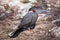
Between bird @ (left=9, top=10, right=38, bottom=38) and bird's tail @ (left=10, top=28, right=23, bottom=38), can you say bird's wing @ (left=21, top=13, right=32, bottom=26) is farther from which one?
bird's tail @ (left=10, top=28, right=23, bottom=38)

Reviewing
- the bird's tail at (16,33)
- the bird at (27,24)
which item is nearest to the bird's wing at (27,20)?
the bird at (27,24)

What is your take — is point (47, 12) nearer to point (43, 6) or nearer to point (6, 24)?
point (43, 6)

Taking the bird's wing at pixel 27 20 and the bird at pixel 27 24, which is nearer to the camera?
the bird at pixel 27 24

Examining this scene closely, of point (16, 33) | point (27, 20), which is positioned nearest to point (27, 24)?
point (27, 20)

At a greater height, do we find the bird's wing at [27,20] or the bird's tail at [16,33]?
the bird's wing at [27,20]

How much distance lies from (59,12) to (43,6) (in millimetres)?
710

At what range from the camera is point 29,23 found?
614 cm

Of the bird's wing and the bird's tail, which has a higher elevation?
the bird's wing

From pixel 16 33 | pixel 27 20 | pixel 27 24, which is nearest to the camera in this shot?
pixel 16 33

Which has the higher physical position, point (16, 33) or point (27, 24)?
point (27, 24)

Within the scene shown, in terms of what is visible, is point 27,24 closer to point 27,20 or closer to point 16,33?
point 27,20

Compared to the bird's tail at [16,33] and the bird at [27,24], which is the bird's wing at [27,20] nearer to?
the bird at [27,24]

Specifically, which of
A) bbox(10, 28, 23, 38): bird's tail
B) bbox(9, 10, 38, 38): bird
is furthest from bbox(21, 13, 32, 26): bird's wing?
bbox(10, 28, 23, 38): bird's tail

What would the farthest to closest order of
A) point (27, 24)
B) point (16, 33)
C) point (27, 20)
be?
1. point (27, 20)
2. point (27, 24)
3. point (16, 33)
